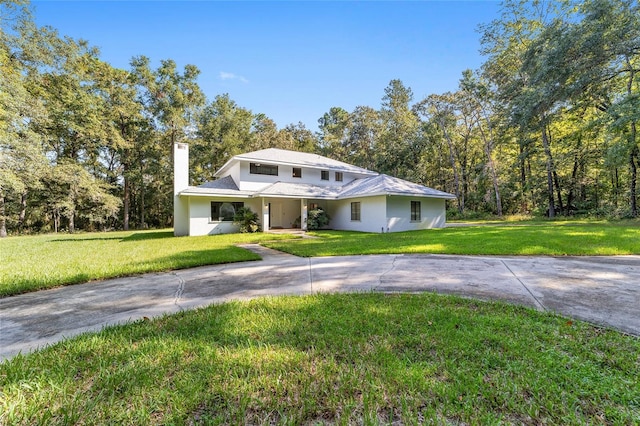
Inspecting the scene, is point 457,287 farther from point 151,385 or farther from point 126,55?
point 126,55

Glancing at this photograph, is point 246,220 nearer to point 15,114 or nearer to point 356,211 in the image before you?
point 356,211

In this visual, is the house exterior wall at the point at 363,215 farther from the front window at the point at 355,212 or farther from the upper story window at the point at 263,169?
the upper story window at the point at 263,169

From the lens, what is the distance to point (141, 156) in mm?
27672

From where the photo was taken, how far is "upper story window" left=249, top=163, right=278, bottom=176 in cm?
1777

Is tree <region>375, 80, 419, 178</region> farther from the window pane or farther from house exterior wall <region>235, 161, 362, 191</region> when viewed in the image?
the window pane

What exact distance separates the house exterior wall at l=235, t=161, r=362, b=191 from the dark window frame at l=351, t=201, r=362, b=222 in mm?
4146

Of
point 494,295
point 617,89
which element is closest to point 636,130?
point 617,89

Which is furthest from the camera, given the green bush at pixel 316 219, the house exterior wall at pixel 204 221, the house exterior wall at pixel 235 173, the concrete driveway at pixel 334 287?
the house exterior wall at pixel 235 173

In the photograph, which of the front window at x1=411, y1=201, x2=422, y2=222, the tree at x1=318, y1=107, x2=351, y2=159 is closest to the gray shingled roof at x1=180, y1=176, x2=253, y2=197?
the front window at x1=411, y1=201, x2=422, y2=222

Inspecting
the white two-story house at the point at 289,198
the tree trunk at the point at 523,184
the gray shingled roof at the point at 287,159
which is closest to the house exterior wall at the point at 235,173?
the white two-story house at the point at 289,198

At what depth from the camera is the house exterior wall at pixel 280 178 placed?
1738 cm

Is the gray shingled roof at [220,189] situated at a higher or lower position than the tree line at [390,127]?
lower

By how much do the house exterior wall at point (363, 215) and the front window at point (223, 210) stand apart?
6366 millimetres

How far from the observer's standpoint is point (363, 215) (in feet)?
53.2
